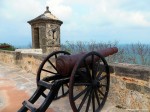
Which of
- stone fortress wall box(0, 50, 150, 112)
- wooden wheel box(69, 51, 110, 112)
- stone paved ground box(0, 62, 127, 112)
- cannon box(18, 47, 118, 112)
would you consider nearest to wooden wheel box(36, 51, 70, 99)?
cannon box(18, 47, 118, 112)

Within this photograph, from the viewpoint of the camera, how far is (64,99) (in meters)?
4.36

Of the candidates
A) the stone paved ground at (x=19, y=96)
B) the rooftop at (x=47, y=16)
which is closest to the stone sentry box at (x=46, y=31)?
the rooftop at (x=47, y=16)

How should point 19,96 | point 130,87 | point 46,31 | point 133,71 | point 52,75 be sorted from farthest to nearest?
point 46,31 → point 19,96 → point 52,75 → point 130,87 → point 133,71

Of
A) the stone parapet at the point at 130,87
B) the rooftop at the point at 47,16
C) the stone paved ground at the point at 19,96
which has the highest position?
the rooftop at the point at 47,16

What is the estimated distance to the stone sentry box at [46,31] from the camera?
51.1 ft

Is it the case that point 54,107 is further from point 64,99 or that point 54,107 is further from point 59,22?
point 59,22

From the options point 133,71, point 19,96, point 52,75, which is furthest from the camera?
point 19,96

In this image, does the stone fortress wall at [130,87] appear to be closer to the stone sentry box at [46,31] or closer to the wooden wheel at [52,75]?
the wooden wheel at [52,75]

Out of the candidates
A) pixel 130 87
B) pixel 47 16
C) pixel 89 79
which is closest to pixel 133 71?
pixel 130 87

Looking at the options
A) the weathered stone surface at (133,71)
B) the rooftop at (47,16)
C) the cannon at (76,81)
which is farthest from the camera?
the rooftop at (47,16)

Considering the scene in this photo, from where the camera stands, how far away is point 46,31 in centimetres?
1559

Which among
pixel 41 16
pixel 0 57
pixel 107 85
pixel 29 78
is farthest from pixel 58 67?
pixel 41 16

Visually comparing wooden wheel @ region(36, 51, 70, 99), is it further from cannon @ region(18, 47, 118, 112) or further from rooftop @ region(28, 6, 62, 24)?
rooftop @ region(28, 6, 62, 24)

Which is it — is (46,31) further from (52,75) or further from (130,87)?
(130,87)
